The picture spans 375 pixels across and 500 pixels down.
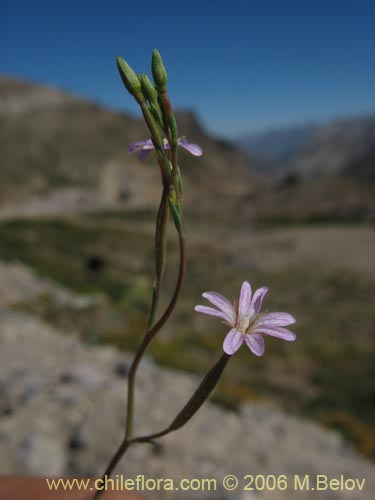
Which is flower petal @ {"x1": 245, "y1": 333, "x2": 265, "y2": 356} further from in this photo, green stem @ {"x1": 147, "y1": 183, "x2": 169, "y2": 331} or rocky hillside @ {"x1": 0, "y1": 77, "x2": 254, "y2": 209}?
rocky hillside @ {"x1": 0, "y1": 77, "x2": 254, "y2": 209}

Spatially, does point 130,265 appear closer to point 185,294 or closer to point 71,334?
point 185,294

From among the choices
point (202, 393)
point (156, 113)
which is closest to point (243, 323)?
point (202, 393)

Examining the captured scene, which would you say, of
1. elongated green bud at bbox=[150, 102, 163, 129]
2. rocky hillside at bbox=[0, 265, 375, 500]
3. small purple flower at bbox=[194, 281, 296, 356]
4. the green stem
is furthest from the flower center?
rocky hillside at bbox=[0, 265, 375, 500]

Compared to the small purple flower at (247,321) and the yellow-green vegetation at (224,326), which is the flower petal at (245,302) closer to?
the small purple flower at (247,321)

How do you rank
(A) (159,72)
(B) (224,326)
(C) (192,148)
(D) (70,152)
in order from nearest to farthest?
(A) (159,72), (C) (192,148), (B) (224,326), (D) (70,152)

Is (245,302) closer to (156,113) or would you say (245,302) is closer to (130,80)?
(156,113)

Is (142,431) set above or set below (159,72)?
below

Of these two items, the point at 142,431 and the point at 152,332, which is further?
the point at 142,431
